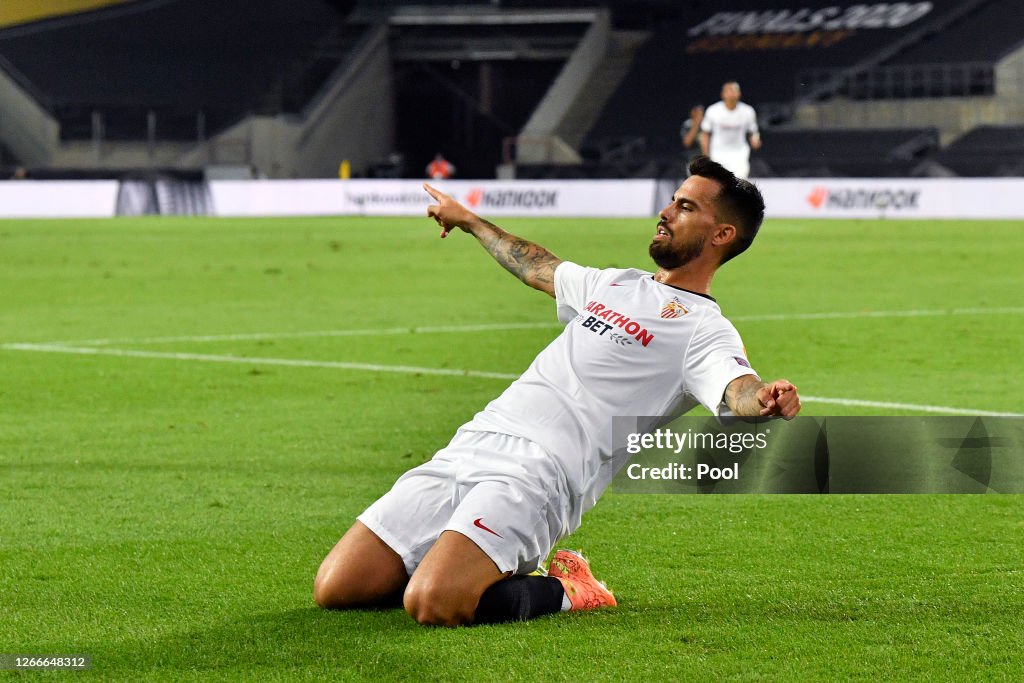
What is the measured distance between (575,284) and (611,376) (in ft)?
1.71

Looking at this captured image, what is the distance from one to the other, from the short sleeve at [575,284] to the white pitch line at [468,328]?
773 centimetres

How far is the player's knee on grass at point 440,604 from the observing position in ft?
15.4

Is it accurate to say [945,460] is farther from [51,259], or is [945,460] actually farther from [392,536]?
[51,259]

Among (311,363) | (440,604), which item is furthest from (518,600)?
(311,363)

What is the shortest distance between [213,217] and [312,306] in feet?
77.9

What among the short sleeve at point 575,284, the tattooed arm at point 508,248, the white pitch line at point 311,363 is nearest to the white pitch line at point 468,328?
the white pitch line at point 311,363

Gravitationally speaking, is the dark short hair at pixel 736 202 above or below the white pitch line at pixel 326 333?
above

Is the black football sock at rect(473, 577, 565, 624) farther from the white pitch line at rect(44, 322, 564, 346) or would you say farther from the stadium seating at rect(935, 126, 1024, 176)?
the stadium seating at rect(935, 126, 1024, 176)

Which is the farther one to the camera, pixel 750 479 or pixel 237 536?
pixel 237 536

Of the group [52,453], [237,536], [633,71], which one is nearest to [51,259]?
[52,453]

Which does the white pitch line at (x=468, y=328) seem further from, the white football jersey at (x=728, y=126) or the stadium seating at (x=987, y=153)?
the stadium seating at (x=987, y=153)

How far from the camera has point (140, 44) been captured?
5628cm

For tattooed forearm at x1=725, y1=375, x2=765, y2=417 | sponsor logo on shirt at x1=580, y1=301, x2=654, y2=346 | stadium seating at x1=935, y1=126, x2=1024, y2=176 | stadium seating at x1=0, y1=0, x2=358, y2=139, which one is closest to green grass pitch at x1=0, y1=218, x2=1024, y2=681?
tattooed forearm at x1=725, y1=375, x2=765, y2=417

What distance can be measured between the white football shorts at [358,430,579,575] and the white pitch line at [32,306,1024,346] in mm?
7988
